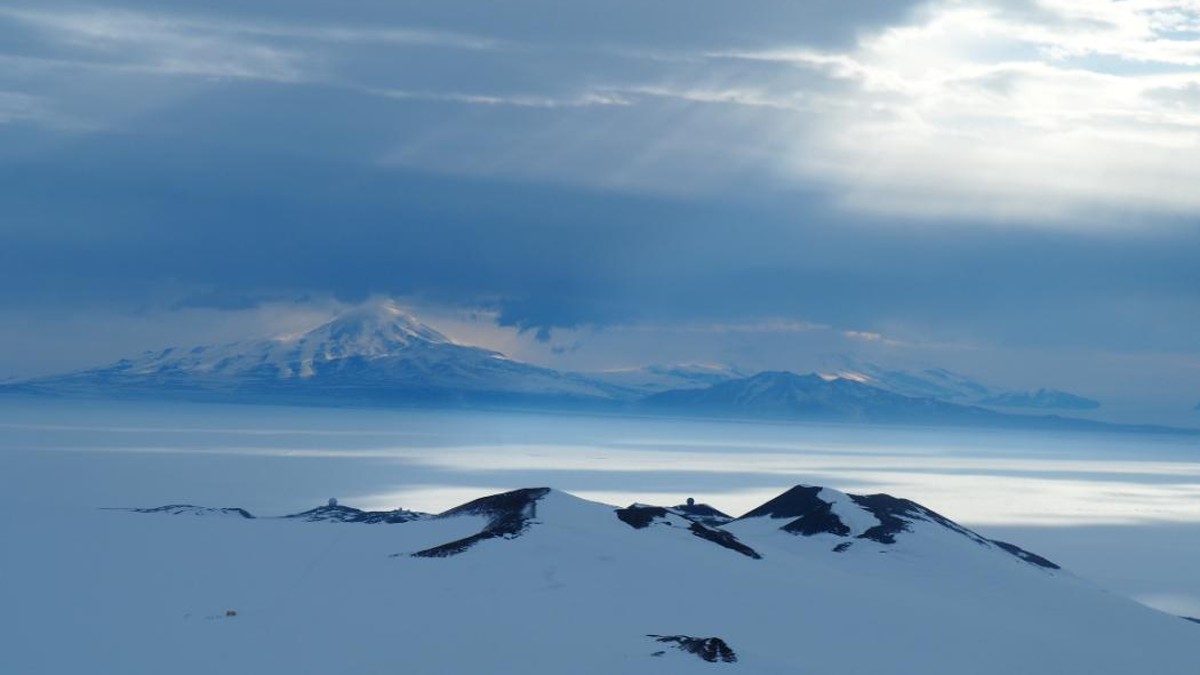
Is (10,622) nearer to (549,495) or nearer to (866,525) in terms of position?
(549,495)

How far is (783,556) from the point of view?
262 ft

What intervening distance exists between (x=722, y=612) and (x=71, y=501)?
118 meters

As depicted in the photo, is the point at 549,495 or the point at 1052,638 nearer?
the point at 1052,638

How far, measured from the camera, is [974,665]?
5856 cm

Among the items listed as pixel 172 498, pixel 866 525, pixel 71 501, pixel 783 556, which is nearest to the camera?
pixel 783 556

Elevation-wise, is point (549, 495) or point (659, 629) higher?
point (549, 495)

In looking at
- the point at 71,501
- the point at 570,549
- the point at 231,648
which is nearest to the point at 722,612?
the point at 570,549

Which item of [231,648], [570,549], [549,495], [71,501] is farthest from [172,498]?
[231,648]

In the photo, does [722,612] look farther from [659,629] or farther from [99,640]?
[99,640]

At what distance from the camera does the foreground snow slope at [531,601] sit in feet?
164

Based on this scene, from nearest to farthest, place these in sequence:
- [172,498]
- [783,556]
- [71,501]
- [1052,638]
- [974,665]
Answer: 1. [974,665]
2. [1052,638]
3. [783,556]
4. [71,501]
5. [172,498]

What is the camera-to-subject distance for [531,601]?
59188 millimetres

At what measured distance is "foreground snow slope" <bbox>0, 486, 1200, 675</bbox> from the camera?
50.1 metres

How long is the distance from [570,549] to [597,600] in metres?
8.35
